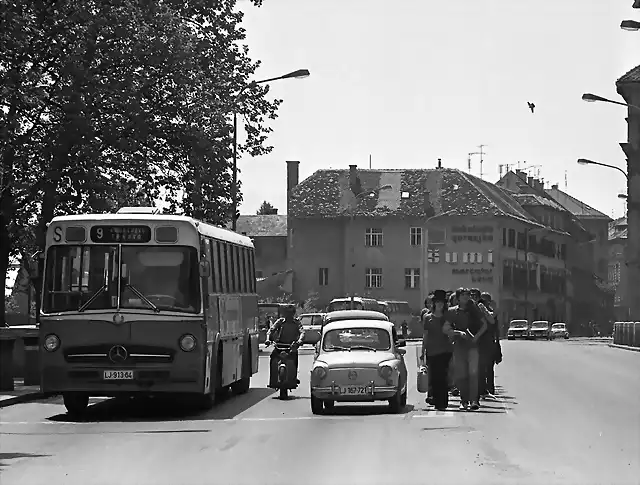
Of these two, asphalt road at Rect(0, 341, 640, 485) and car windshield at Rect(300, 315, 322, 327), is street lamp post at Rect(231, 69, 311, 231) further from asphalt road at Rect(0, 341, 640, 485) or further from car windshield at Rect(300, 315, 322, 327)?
car windshield at Rect(300, 315, 322, 327)

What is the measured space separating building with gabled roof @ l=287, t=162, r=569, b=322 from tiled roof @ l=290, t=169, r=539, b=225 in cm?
8

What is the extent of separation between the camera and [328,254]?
359ft

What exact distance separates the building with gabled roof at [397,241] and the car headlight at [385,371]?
8516 cm

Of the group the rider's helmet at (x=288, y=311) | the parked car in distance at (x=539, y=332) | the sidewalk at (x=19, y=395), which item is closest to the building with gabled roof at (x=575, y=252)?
the parked car in distance at (x=539, y=332)

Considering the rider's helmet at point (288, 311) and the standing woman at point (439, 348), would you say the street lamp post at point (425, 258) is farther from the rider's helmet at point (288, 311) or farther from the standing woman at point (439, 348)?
the standing woman at point (439, 348)

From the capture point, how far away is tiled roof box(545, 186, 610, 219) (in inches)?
6156

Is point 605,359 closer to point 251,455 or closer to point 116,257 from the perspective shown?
point 116,257

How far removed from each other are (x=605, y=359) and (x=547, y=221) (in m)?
83.1

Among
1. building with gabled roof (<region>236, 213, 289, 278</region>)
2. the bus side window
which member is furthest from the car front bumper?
building with gabled roof (<region>236, 213, 289, 278</region>)

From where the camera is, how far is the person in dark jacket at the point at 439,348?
71.8 feet

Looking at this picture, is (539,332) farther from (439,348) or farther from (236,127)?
(439,348)

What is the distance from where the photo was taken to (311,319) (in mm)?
70188

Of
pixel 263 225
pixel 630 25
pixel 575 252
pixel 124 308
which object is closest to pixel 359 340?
pixel 124 308

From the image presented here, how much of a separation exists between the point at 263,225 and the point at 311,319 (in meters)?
60.2
